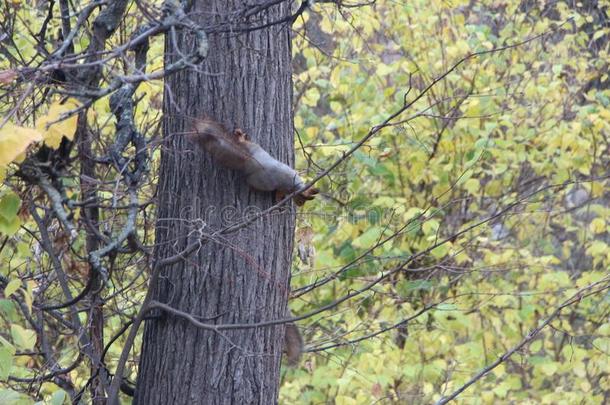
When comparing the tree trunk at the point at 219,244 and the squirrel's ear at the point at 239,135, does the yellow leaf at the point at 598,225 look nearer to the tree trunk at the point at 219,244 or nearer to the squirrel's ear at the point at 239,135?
the tree trunk at the point at 219,244

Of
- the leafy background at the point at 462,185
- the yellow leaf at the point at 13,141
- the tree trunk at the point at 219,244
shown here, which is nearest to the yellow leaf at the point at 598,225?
the leafy background at the point at 462,185

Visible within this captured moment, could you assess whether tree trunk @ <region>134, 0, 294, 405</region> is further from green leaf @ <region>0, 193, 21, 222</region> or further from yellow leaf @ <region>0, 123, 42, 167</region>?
yellow leaf @ <region>0, 123, 42, 167</region>

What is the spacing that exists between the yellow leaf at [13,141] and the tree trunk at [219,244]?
102cm

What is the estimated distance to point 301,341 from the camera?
3141 mm

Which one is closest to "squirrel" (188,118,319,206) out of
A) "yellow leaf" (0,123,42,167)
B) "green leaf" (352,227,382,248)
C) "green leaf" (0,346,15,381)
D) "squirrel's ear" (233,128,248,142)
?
"squirrel's ear" (233,128,248,142)

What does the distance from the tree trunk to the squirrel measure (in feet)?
0.17

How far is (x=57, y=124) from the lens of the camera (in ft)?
6.75

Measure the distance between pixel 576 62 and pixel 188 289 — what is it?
481 centimetres

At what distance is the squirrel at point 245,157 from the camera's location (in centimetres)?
268

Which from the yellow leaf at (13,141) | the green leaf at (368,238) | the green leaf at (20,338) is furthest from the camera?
the green leaf at (368,238)

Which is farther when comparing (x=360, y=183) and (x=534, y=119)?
(x=534, y=119)

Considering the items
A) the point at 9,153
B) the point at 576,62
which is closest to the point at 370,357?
the point at 576,62

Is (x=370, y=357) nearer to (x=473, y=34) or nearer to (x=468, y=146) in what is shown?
(x=468, y=146)

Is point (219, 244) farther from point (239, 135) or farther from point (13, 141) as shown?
point (13, 141)
